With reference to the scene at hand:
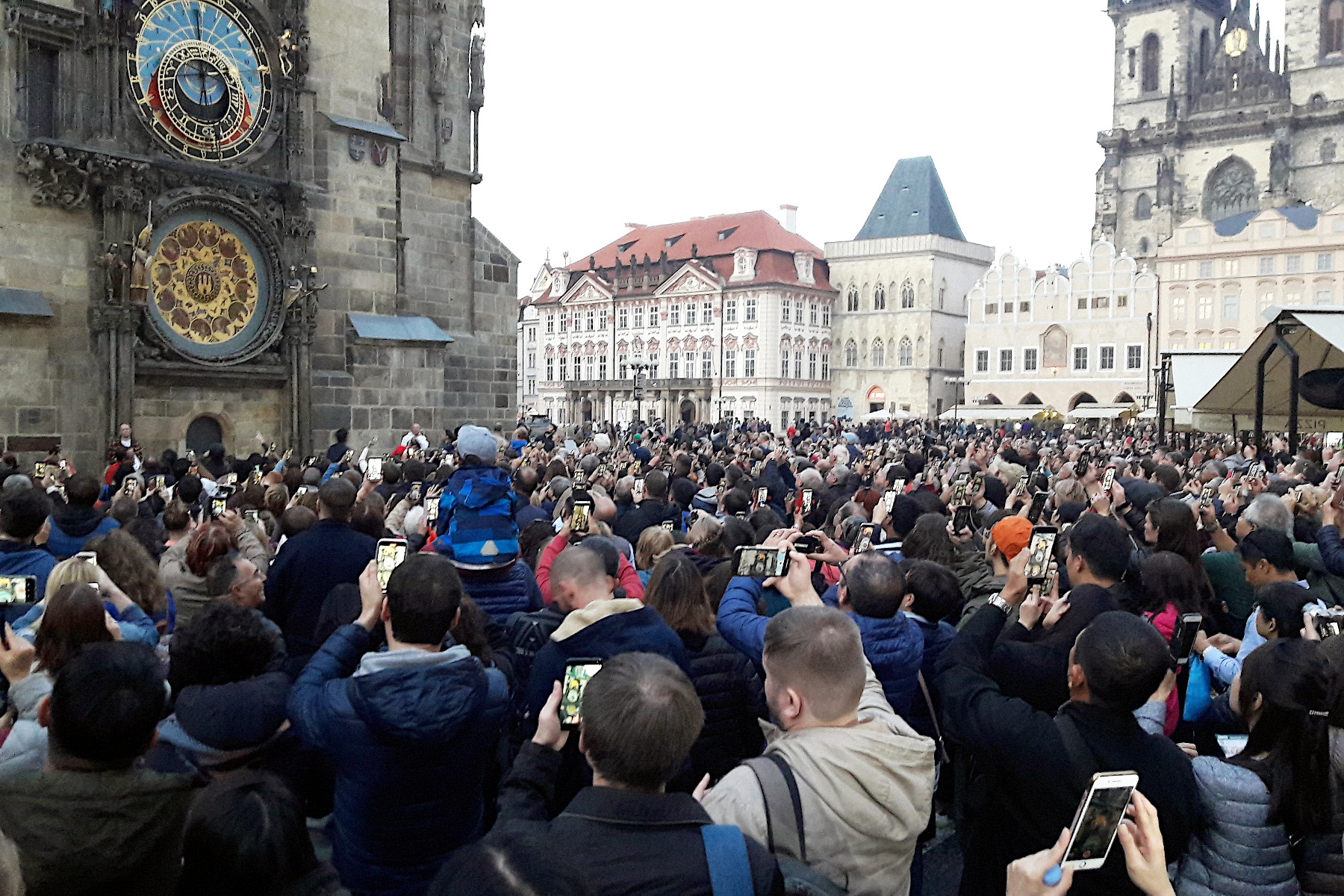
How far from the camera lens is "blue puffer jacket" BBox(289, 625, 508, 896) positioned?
9.86ft

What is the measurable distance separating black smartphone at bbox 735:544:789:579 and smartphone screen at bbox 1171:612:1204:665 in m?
1.67

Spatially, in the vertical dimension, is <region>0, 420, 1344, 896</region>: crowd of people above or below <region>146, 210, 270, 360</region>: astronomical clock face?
below

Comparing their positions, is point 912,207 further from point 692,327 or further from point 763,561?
point 763,561

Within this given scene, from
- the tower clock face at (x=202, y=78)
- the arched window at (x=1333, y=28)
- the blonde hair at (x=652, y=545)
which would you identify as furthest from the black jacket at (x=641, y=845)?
the arched window at (x=1333, y=28)

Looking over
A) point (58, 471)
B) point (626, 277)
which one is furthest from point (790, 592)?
point (626, 277)

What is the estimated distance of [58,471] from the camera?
1132 centimetres

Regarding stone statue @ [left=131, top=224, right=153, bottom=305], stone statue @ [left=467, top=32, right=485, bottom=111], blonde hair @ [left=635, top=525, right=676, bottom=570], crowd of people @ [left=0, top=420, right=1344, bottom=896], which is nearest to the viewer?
crowd of people @ [left=0, top=420, right=1344, bottom=896]

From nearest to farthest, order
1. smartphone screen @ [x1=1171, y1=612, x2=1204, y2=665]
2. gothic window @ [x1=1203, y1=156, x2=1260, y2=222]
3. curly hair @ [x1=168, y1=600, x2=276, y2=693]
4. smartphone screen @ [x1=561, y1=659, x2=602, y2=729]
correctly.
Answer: smartphone screen @ [x1=561, y1=659, x2=602, y2=729] → curly hair @ [x1=168, y1=600, x2=276, y2=693] → smartphone screen @ [x1=1171, y1=612, x2=1204, y2=665] → gothic window @ [x1=1203, y1=156, x2=1260, y2=222]

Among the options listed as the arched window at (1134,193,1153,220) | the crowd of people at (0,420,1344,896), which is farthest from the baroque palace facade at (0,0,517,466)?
the arched window at (1134,193,1153,220)

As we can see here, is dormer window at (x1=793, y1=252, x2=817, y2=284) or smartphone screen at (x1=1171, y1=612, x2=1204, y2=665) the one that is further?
dormer window at (x1=793, y1=252, x2=817, y2=284)

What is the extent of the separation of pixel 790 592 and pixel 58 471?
10304 mm

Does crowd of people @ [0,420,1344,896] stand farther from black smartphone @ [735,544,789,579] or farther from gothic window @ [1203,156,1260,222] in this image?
gothic window @ [1203,156,1260,222]

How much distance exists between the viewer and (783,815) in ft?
8.52

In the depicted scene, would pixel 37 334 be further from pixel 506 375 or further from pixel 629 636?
pixel 629 636
